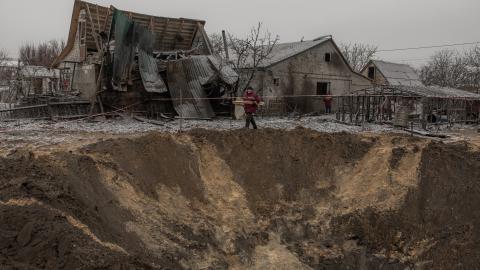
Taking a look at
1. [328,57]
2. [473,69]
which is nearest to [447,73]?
[473,69]

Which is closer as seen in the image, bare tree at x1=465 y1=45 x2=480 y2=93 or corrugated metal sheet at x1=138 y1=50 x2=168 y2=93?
corrugated metal sheet at x1=138 y1=50 x2=168 y2=93

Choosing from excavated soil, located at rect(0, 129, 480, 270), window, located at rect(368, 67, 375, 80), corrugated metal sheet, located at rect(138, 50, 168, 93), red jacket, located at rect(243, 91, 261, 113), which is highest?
window, located at rect(368, 67, 375, 80)

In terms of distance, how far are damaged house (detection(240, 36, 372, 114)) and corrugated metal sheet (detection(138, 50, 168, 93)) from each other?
22.3 feet

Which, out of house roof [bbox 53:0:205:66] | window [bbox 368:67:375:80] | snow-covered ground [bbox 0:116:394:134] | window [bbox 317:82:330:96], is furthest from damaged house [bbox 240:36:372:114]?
window [bbox 368:67:375:80]

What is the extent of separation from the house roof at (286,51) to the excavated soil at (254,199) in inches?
477

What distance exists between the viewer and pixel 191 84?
1883 centimetres

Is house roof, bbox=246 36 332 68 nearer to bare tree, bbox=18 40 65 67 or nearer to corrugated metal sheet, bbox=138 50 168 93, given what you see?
corrugated metal sheet, bbox=138 50 168 93

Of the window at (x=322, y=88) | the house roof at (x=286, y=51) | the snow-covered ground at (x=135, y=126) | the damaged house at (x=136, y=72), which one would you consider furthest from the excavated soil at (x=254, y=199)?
the window at (x=322, y=88)

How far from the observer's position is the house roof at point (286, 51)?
81.4ft

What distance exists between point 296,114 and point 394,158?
1160 centimetres

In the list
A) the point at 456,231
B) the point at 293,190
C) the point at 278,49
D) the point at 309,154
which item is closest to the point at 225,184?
the point at 293,190

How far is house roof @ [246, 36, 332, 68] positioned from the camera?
24.8 m

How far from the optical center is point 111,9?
1834 centimetres

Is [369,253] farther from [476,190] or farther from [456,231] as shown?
[476,190]
